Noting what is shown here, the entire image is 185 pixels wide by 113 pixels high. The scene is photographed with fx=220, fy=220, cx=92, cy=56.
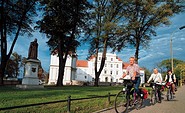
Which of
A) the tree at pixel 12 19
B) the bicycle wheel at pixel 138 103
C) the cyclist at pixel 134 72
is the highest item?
the tree at pixel 12 19

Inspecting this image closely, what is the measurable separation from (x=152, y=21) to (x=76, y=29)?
1080 centimetres

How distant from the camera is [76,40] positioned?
33188 millimetres

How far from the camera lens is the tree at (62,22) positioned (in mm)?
28031

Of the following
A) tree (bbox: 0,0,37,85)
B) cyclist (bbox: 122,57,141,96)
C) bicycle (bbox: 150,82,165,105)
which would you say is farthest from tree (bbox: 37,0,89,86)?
cyclist (bbox: 122,57,141,96)

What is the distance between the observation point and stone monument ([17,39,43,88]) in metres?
22.4

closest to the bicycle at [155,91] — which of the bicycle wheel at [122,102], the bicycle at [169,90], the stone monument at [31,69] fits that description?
the bicycle at [169,90]

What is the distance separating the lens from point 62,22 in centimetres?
2805

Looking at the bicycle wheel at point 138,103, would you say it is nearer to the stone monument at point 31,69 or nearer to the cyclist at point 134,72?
the cyclist at point 134,72

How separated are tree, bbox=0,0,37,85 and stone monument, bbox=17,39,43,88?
14.2 ft

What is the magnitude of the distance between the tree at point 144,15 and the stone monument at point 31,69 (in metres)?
12.5

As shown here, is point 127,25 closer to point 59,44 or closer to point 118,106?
point 59,44

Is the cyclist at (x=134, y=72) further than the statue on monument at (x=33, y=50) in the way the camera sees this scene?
No

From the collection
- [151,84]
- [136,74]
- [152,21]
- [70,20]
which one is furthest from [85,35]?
[136,74]

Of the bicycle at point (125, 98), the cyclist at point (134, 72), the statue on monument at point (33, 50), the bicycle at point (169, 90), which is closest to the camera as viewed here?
the bicycle at point (125, 98)
